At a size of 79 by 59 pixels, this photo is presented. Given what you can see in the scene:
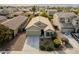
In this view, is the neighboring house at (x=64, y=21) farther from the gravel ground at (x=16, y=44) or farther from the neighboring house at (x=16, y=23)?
the gravel ground at (x=16, y=44)

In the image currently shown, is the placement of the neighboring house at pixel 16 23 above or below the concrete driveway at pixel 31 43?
above

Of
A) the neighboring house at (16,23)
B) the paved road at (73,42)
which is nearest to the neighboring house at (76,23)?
the paved road at (73,42)

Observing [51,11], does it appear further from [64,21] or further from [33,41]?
[33,41]

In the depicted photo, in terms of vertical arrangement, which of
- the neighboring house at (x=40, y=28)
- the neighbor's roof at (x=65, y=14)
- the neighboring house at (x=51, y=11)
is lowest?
the neighboring house at (x=40, y=28)

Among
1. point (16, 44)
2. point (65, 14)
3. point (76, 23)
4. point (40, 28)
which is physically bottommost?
point (16, 44)

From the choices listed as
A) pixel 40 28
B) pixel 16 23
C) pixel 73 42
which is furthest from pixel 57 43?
pixel 16 23

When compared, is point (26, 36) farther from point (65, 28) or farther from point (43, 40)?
point (65, 28)
